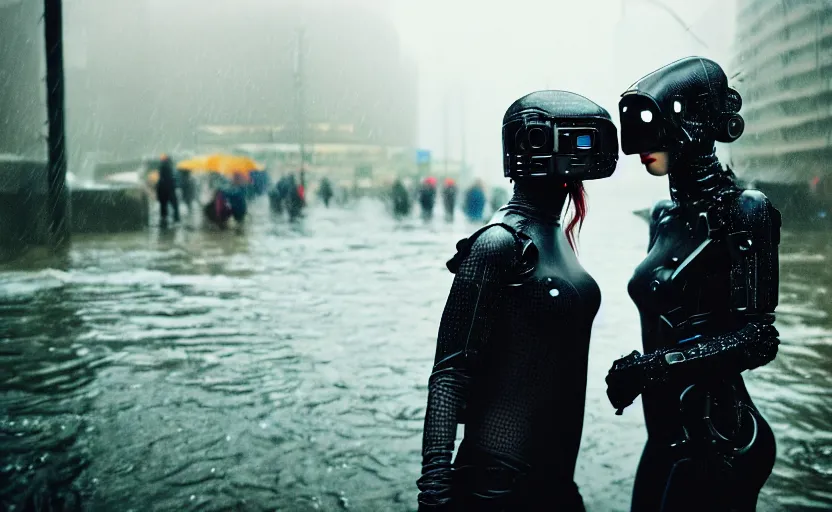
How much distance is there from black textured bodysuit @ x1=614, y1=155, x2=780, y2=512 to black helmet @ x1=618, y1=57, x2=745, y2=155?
3.9 inches

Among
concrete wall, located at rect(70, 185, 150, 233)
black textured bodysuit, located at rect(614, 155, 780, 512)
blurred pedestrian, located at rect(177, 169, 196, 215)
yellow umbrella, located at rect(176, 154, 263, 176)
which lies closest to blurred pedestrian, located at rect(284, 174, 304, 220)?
yellow umbrella, located at rect(176, 154, 263, 176)

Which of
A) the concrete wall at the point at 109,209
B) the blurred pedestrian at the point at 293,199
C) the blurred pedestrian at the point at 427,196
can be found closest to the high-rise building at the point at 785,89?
the blurred pedestrian at the point at 427,196

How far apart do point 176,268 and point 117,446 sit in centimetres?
927

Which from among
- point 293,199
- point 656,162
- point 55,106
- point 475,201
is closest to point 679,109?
point 656,162

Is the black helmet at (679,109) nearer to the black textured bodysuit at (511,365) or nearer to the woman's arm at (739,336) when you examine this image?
the woman's arm at (739,336)

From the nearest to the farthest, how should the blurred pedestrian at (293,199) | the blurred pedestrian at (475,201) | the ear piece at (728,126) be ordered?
the ear piece at (728,126) → the blurred pedestrian at (475,201) → the blurred pedestrian at (293,199)

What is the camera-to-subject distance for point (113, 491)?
14.3 feet

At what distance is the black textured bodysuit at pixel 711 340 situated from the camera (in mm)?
2305

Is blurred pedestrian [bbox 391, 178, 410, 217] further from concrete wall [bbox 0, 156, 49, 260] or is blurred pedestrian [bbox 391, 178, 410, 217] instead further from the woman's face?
the woman's face

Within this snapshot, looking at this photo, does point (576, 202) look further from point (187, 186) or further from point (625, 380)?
point (187, 186)

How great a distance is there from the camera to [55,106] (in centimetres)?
1580

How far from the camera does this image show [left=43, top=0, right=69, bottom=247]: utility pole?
613 inches

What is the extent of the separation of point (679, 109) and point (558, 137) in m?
0.54

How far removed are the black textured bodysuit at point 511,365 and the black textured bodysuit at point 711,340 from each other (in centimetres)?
35
